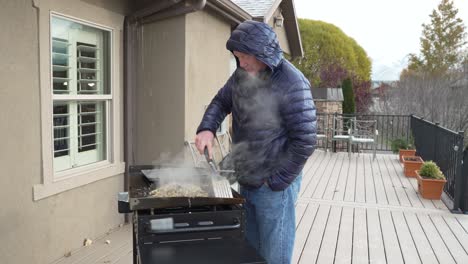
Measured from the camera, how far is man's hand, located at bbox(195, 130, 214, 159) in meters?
2.05

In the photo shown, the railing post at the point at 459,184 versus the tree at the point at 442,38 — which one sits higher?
the tree at the point at 442,38

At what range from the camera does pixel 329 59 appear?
16.5 m

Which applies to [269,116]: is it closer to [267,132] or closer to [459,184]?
[267,132]

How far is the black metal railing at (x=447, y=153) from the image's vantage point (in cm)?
496

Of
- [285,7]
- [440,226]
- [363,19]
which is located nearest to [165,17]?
[440,226]

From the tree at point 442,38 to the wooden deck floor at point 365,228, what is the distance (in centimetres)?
1428

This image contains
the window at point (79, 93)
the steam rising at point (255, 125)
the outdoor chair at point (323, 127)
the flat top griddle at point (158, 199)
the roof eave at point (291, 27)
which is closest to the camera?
the flat top griddle at point (158, 199)

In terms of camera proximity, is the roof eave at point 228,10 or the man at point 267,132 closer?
the man at point 267,132

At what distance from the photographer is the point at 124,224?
14.0ft

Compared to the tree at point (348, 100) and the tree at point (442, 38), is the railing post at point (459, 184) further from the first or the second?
the tree at point (442, 38)

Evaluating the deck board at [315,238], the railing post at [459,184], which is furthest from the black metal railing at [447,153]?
the deck board at [315,238]

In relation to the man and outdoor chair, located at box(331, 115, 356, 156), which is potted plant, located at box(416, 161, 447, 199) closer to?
outdoor chair, located at box(331, 115, 356, 156)

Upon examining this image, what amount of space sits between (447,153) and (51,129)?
5070 mm

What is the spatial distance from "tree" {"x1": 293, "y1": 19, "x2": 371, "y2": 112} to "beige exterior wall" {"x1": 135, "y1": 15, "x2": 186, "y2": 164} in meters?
11.8
